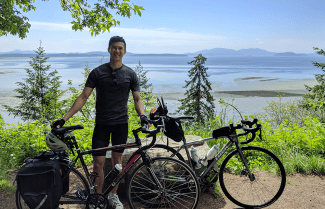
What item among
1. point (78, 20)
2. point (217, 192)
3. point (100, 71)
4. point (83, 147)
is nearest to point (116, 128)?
point (100, 71)

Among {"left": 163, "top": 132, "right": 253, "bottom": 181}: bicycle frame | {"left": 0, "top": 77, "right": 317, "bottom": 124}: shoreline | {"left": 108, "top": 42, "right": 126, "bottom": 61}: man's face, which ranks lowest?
{"left": 0, "top": 77, "right": 317, "bottom": 124}: shoreline

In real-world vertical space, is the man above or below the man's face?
below

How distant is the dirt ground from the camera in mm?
3840

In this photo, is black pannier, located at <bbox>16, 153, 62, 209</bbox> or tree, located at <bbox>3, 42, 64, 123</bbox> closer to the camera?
black pannier, located at <bbox>16, 153, 62, 209</bbox>

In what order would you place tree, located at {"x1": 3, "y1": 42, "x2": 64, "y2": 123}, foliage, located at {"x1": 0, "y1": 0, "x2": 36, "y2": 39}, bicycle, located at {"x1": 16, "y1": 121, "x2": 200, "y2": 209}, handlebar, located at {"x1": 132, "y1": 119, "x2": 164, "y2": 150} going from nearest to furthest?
handlebar, located at {"x1": 132, "y1": 119, "x2": 164, "y2": 150} → bicycle, located at {"x1": 16, "y1": 121, "x2": 200, "y2": 209} → foliage, located at {"x1": 0, "y1": 0, "x2": 36, "y2": 39} → tree, located at {"x1": 3, "y1": 42, "x2": 64, "y2": 123}

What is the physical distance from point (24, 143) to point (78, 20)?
489cm

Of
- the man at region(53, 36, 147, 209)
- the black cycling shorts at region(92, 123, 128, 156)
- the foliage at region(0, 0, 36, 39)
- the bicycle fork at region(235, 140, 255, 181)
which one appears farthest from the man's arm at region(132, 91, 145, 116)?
the foliage at region(0, 0, 36, 39)

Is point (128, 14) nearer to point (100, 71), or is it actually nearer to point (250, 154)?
point (100, 71)

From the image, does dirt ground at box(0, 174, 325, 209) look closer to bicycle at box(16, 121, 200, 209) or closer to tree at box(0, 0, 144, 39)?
bicycle at box(16, 121, 200, 209)

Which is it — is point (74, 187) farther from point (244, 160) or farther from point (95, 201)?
point (244, 160)

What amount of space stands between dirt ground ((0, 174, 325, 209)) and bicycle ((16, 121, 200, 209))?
2.04ft

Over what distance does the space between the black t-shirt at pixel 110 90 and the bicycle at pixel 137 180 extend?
0.41 metres

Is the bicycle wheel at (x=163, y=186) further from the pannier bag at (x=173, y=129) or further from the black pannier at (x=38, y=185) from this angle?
the black pannier at (x=38, y=185)

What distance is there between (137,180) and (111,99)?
1.18 meters
